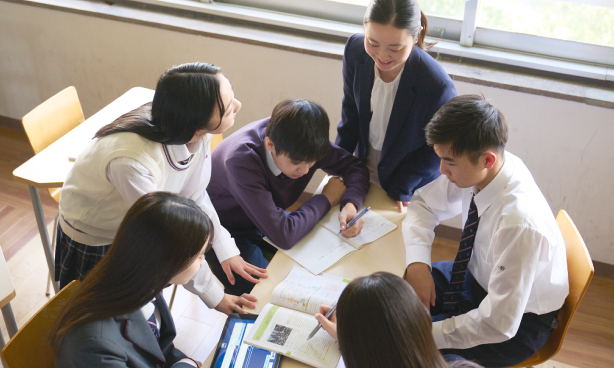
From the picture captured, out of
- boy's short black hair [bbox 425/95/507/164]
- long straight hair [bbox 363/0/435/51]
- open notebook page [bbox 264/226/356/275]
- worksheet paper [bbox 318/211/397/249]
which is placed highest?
long straight hair [bbox 363/0/435/51]

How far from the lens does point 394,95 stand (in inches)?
69.6

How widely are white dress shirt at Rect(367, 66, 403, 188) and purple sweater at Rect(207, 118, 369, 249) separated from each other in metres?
0.11

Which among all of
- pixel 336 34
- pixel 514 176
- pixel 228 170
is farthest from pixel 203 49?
pixel 514 176

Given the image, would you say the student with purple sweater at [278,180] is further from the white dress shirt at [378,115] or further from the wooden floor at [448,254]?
the wooden floor at [448,254]

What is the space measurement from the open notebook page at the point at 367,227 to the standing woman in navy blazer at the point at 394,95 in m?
0.13

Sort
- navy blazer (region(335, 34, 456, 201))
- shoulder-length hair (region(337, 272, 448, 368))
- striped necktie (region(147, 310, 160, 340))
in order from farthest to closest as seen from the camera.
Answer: navy blazer (region(335, 34, 456, 201)) → striped necktie (region(147, 310, 160, 340)) → shoulder-length hair (region(337, 272, 448, 368))

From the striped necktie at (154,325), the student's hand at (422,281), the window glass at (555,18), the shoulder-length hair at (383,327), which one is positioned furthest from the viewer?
the window glass at (555,18)

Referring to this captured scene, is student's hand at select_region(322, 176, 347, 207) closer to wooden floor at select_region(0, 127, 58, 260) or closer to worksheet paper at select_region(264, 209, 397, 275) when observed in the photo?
worksheet paper at select_region(264, 209, 397, 275)

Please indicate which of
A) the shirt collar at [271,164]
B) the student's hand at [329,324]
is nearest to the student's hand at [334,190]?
the shirt collar at [271,164]

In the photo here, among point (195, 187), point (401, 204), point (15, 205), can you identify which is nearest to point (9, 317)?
point (195, 187)

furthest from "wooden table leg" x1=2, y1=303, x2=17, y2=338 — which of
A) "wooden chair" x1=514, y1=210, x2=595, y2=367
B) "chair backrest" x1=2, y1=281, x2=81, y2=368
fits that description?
"wooden chair" x1=514, y1=210, x2=595, y2=367

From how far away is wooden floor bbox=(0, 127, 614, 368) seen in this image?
2.06 m

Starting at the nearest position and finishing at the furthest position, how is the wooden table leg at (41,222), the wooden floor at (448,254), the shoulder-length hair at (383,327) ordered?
the shoulder-length hair at (383,327), the wooden table leg at (41,222), the wooden floor at (448,254)

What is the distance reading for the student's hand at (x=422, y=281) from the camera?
1.46 m
